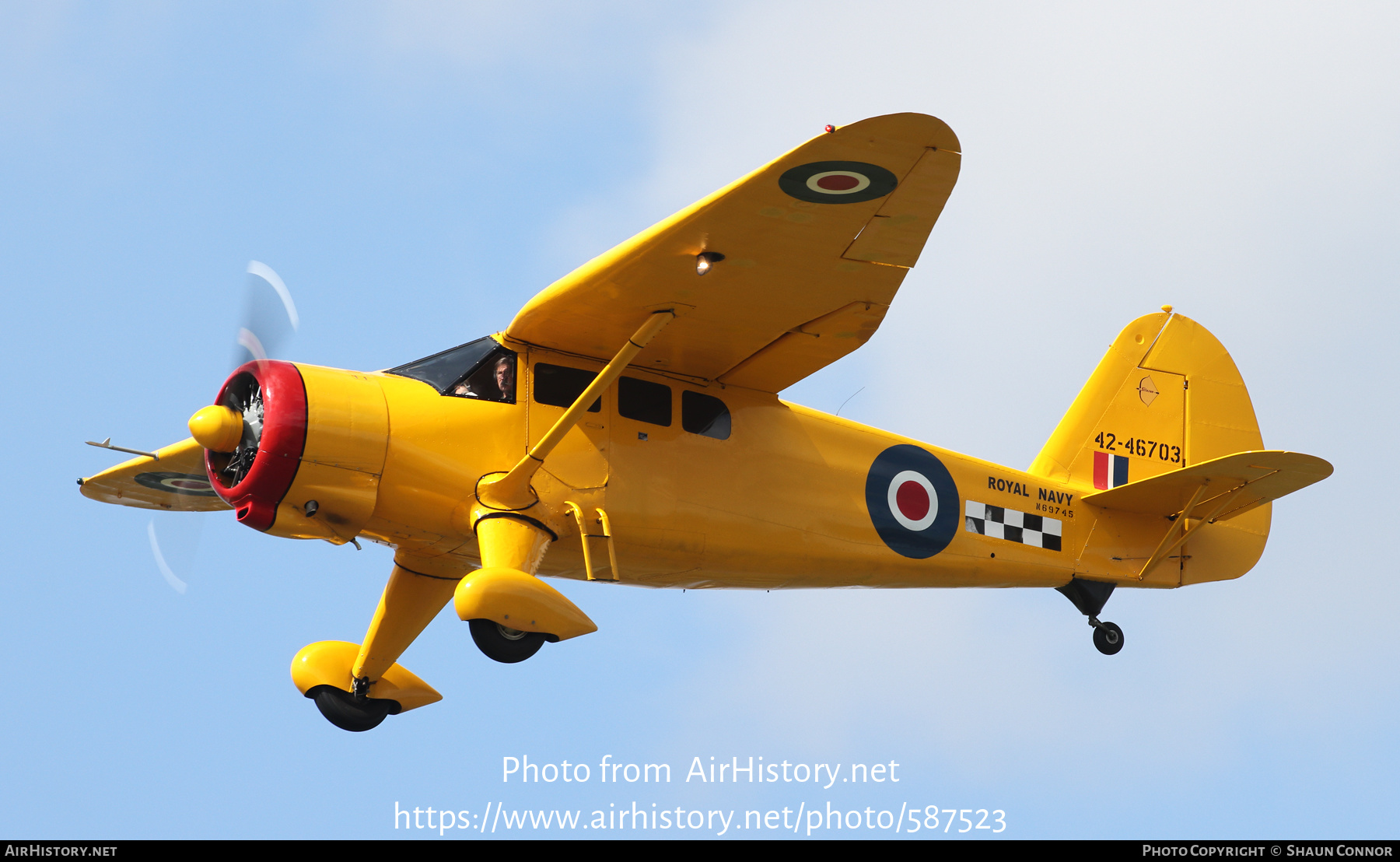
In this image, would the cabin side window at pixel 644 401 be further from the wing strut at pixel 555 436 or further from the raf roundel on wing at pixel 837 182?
the raf roundel on wing at pixel 837 182

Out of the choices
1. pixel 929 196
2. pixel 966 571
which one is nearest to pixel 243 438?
pixel 929 196

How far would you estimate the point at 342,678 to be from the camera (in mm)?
11266

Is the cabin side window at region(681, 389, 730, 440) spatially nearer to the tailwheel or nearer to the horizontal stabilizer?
the horizontal stabilizer

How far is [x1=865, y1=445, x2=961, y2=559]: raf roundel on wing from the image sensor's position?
37.6 ft

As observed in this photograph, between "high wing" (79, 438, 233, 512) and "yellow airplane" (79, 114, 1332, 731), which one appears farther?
"high wing" (79, 438, 233, 512)

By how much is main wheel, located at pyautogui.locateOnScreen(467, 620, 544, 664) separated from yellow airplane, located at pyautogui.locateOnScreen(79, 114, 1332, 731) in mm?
14

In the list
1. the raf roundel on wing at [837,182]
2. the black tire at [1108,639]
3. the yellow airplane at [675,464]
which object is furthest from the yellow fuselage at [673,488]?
the raf roundel on wing at [837,182]

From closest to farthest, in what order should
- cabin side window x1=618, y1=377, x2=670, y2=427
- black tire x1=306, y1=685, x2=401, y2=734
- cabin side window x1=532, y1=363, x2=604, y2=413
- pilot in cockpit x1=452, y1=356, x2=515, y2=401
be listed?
pilot in cockpit x1=452, y1=356, x2=515, y2=401
cabin side window x1=532, y1=363, x2=604, y2=413
cabin side window x1=618, y1=377, x2=670, y2=427
black tire x1=306, y1=685, x2=401, y2=734

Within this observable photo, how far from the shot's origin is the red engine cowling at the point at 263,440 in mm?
9391

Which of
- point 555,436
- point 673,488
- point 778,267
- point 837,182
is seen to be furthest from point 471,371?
point 837,182

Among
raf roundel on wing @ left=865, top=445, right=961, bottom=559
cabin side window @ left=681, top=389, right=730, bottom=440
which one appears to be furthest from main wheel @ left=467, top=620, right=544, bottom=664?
raf roundel on wing @ left=865, top=445, right=961, bottom=559

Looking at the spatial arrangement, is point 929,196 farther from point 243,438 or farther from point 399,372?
point 243,438
